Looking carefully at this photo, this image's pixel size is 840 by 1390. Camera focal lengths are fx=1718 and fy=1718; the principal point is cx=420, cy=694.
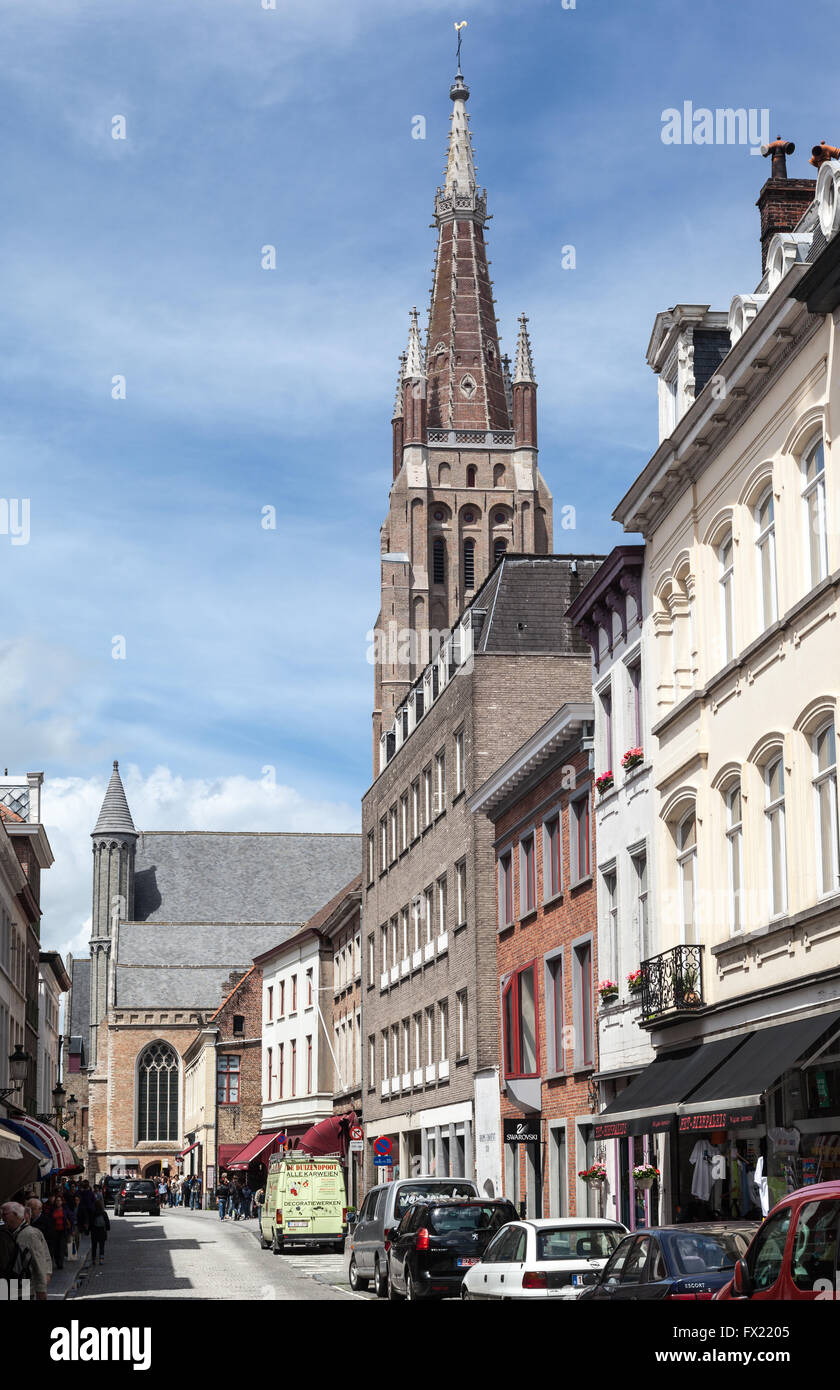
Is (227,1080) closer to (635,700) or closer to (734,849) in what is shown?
(635,700)

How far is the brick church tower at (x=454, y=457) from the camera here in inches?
4382

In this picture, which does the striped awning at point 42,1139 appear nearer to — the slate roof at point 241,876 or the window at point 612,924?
the window at point 612,924

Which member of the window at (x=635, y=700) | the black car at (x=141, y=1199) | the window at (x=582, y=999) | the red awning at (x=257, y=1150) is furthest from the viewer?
the black car at (x=141, y=1199)

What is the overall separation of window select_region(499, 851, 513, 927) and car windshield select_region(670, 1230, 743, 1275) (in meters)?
24.9

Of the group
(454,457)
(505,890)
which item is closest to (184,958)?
(454,457)

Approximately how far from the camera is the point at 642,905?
27.5 m

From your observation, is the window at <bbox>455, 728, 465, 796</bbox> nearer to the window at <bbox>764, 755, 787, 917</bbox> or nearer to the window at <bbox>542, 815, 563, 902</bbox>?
the window at <bbox>542, 815, 563, 902</bbox>

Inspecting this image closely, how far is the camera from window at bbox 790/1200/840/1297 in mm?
8422

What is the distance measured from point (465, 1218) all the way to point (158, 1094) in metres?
93.6

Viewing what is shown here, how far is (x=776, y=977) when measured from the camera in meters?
20.9

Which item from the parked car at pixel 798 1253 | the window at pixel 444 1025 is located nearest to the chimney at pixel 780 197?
the parked car at pixel 798 1253

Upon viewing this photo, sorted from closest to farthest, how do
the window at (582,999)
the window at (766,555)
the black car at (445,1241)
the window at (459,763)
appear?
the window at (766,555), the black car at (445,1241), the window at (582,999), the window at (459,763)

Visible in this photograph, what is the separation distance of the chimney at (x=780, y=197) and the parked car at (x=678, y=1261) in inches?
633
